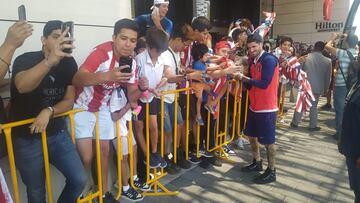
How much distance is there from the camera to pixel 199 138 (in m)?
4.74

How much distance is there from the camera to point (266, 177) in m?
4.17

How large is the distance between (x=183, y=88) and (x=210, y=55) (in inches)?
27.1

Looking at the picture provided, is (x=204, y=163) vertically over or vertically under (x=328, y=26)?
under

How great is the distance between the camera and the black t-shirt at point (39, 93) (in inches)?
95.1

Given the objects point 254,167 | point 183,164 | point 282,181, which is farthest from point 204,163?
point 282,181

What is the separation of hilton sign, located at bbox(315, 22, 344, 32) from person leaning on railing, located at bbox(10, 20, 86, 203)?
12.8 m

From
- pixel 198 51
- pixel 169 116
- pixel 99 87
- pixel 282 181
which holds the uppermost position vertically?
pixel 198 51

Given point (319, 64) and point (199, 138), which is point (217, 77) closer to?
point (199, 138)

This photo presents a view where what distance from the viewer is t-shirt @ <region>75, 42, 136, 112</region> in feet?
9.53

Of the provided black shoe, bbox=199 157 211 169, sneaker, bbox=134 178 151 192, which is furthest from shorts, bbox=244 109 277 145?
sneaker, bbox=134 178 151 192

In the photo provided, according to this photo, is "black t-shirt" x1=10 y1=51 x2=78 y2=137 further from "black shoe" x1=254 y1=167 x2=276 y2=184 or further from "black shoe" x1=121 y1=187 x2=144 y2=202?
"black shoe" x1=254 y1=167 x2=276 y2=184

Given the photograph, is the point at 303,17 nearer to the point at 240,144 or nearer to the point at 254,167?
the point at 240,144

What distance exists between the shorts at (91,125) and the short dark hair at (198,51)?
66.2 inches

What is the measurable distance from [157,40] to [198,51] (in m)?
1.04
